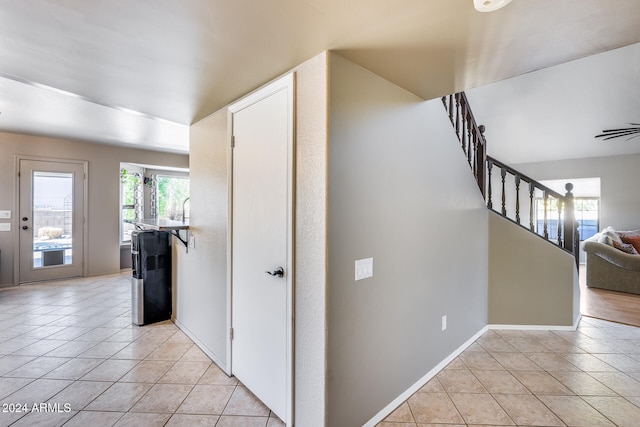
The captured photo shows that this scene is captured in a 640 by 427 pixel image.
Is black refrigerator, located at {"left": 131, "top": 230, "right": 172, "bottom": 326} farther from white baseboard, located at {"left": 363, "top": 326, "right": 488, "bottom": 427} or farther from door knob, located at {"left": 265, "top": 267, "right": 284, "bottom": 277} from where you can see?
white baseboard, located at {"left": 363, "top": 326, "right": 488, "bottom": 427}

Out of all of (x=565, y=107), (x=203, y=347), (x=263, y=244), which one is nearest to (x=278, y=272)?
(x=263, y=244)

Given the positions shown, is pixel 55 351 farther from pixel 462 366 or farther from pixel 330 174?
pixel 462 366

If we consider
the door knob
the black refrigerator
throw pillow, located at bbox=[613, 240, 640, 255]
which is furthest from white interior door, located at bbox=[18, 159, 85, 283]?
throw pillow, located at bbox=[613, 240, 640, 255]

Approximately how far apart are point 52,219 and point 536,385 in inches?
268

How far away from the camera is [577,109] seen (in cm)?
540

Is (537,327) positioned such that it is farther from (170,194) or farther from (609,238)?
(170,194)

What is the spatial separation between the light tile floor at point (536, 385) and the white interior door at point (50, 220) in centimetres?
580

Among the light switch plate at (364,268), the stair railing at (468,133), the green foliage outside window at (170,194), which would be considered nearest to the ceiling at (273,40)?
the stair railing at (468,133)

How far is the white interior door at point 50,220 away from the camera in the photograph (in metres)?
4.70

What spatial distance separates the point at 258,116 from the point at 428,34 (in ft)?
3.87

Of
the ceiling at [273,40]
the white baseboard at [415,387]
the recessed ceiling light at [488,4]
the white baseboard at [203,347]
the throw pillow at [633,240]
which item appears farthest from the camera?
the throw pillow at [633,240]

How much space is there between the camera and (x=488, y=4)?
1185 mm

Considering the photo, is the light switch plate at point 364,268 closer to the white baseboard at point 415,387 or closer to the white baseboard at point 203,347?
the white baseboard at point 415,387

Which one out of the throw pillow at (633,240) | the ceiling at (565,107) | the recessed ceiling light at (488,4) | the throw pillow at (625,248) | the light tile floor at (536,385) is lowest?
the light tile floor at (536,385)
